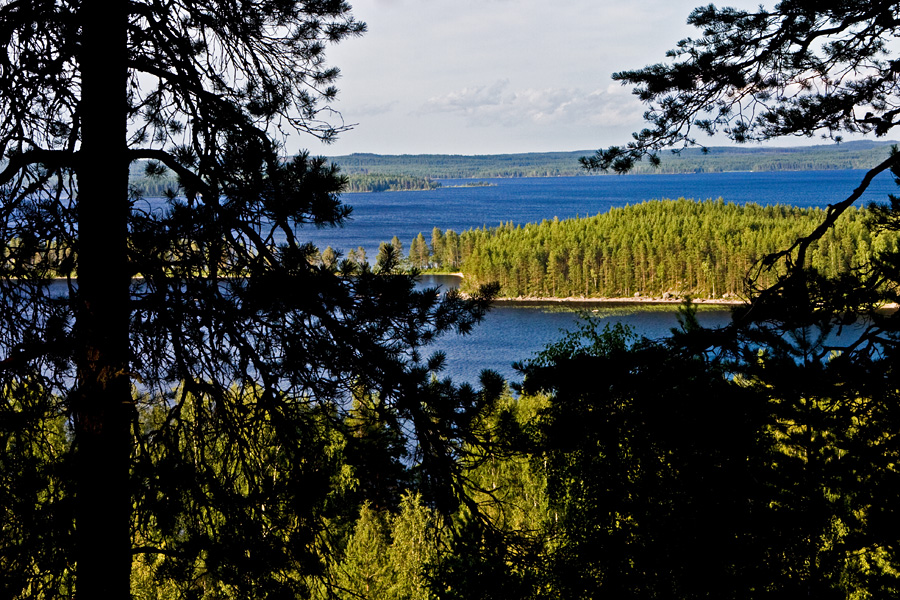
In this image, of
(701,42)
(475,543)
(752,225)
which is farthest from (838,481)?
(752,225)

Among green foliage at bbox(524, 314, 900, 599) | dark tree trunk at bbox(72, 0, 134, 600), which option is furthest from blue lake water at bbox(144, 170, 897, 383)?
green foliage at bbox(524, 314, 900, 599)

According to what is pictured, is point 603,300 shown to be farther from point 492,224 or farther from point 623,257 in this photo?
point 492,224

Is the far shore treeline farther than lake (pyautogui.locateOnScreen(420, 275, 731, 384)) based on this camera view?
Yes

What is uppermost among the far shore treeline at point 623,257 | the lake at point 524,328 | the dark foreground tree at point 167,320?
the dark foreground tree at point 167,320

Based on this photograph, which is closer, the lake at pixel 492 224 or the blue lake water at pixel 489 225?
the lake at pixel 492 224

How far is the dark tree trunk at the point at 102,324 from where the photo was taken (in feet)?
9.29

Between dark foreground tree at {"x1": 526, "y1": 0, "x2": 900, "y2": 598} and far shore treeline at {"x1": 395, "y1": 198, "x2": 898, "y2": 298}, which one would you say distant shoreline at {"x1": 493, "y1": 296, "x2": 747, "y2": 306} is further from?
dark foreground tree at {"x1": 526, "y1": 0, "x2": 900, "y2": 598}

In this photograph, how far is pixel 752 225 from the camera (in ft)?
229

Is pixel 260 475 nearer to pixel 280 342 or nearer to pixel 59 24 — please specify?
pixel 280 342

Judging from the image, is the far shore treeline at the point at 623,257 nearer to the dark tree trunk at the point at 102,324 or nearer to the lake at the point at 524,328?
the lake at the point at 524,328

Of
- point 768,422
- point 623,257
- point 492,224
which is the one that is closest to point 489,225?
point 492,224

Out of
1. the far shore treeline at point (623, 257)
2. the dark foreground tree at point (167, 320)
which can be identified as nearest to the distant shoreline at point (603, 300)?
Answer: the far shore treeline at point (623, 257)

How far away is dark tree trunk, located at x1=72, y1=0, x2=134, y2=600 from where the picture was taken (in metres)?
2.83

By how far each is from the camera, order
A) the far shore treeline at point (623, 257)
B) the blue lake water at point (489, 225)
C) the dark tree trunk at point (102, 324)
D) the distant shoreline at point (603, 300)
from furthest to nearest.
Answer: the far shore treeline at point (623, 257) < the distant shoreline at point (603, 300) < the blue lake water at point (489, 225) < the dark tree trunk at point (102, 324)
